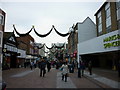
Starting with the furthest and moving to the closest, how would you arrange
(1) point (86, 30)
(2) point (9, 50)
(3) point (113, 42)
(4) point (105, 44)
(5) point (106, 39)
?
(1) point (86, 30) < (2) point (9, 50) < (4) point (105, 44) < (5) point (106, 39) < (3) point (113, 42)

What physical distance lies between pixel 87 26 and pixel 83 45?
8729mm

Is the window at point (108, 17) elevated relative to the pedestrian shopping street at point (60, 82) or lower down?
elevated

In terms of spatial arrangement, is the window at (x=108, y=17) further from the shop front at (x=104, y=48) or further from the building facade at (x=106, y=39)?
the shop front at (x=104, y=48)

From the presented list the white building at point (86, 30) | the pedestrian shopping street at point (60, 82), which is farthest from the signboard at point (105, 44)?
the white building at point (86, 30)

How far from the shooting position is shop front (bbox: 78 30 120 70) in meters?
18.8

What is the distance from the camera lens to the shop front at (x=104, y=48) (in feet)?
61.8

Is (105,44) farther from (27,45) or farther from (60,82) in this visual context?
(27,45)

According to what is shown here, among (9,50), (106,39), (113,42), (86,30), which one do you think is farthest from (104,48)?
(86,30)

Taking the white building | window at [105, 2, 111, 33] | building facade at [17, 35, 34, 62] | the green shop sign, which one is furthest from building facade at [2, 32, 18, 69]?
window at [105, 2, 111, 33]

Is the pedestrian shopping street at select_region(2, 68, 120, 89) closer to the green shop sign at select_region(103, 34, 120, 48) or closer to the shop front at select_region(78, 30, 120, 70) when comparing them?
the green shop sign at select_region(103, 34, 120, 48)

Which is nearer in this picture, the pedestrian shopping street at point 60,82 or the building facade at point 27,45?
the pedestrian shopping street at point 60,82

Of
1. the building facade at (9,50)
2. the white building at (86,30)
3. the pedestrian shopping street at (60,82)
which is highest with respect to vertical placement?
the white building at (86,30)

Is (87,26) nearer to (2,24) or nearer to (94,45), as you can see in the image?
(94,45)

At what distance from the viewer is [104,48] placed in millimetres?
21656
